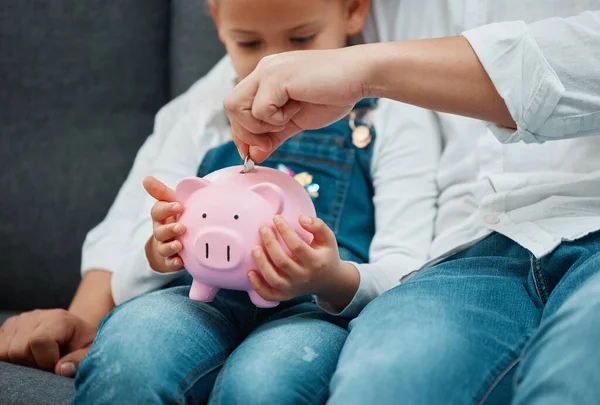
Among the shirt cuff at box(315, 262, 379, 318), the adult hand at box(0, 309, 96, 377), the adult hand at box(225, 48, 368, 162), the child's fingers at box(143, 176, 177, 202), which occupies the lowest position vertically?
the adult hand at box(0, 309, 96, 377)

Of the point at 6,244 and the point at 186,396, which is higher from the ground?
the point at 186,396

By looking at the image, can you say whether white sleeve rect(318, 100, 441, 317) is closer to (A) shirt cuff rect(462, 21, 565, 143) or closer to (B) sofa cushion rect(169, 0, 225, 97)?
(A) shirt cuff rect(462, 21, 565, 143)

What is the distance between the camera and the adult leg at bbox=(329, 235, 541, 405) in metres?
0.61

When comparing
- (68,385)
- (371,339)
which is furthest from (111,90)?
(371,339)

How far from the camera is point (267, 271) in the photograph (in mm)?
752

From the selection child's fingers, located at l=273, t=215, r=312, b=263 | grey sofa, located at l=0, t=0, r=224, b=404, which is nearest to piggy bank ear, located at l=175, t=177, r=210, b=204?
child's fingers, located at l=273, t=215, r=312, b=263

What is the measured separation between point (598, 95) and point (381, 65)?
221mm

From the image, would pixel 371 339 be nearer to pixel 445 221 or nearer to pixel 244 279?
pixel 244 279

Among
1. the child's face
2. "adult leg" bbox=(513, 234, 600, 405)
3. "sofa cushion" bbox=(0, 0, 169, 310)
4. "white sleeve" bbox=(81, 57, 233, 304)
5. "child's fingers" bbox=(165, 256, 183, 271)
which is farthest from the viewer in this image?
"sofa cushion" bbox=(0, 0, 169, 310)

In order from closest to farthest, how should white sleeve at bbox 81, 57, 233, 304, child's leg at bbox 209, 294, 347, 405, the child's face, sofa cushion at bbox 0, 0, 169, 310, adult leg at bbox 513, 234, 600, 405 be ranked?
adult leg at bbox 513, 234, 600, 405, child's leg at bbox 209, 294, 347, 405, the child's face, white sleeve at bbox 81, 57, 233, 304, sofa cushion at bbox 0, 0, 169, 310

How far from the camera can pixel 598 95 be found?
0.73 metres

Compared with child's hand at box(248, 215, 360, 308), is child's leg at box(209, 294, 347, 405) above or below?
below

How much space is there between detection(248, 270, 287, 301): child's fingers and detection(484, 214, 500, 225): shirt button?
27cm

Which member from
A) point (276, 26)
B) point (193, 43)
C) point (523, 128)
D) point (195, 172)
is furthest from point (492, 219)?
point (193, 43)
